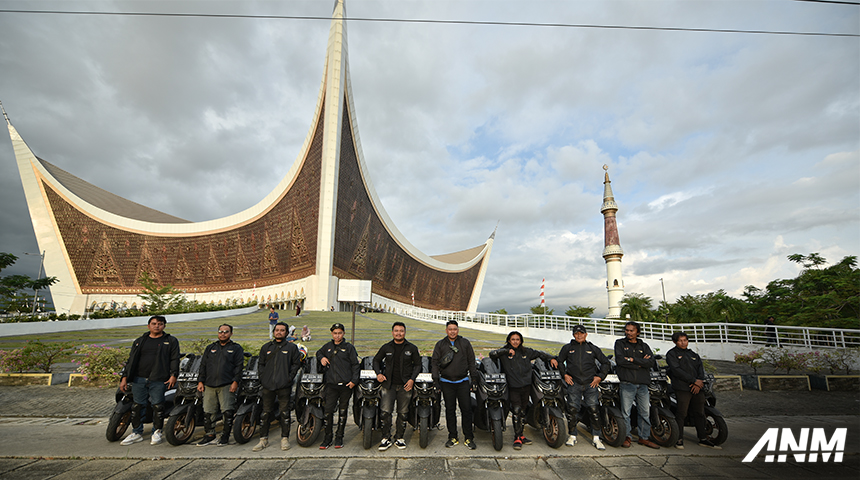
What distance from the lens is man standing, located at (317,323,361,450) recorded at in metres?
3.84

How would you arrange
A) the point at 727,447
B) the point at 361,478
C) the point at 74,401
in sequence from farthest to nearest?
the point at 74,401
the point at 727,447
the point at 361,478

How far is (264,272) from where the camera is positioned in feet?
103

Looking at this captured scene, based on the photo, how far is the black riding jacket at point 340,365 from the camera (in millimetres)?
3863

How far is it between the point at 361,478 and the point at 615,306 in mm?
31343

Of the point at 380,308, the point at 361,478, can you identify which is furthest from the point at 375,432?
the point at 380,308

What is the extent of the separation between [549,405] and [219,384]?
11.2 feet

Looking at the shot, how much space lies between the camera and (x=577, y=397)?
404 cm

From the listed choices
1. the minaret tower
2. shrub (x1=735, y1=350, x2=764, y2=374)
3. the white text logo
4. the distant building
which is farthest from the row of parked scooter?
the minaret tower

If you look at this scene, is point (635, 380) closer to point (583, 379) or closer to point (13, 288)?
point (583, 379)

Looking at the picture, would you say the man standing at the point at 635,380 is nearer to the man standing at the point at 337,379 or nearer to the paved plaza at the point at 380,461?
the paved plaza at the point at 380,461

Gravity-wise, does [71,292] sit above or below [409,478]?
above

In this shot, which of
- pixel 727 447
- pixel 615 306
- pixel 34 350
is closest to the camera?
pixel 727 447

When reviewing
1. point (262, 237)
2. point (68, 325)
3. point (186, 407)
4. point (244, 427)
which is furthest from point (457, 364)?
point (262, 237)

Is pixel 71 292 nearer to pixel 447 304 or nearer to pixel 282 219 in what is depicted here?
pixel 282 219
